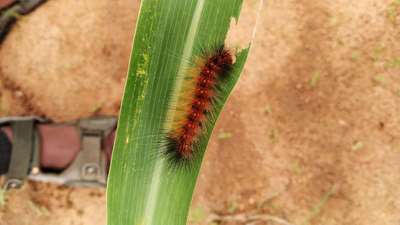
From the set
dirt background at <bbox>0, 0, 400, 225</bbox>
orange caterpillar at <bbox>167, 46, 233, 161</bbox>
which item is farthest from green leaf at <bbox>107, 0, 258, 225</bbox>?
dirt background at <bbox>0, 0, 400, 225</bbox>

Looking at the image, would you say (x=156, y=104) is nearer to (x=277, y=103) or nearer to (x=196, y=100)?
(x=196, y=100)

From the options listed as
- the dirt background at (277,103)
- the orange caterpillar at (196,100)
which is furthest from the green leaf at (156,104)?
the dirt background at (277,103)

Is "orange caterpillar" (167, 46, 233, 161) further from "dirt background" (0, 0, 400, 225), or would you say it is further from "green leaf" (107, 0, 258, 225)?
"dirt background" (0, 0, 400, 225)

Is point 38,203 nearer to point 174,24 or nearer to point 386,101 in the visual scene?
point 174,24

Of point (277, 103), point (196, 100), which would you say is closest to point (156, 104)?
point (196, 100)

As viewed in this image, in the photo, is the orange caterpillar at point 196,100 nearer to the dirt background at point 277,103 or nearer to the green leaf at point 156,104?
the green leaf at point 156,104

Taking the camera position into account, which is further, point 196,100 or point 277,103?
point 277,103
